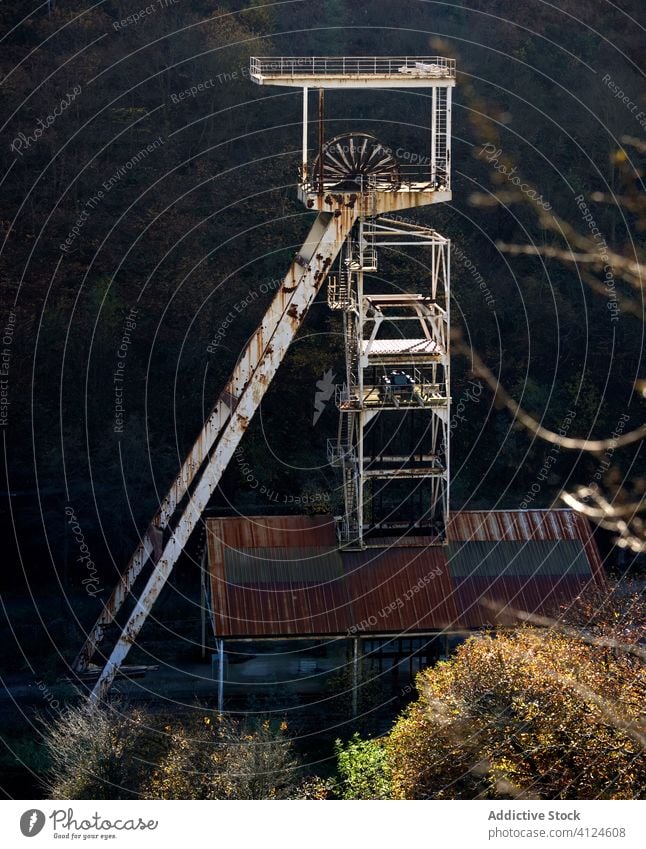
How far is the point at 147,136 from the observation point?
58312mm

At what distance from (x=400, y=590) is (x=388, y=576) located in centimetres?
53

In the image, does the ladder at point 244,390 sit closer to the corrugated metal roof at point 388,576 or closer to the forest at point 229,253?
the corrugated metal roof at point 388,576

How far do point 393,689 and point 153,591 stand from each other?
280 inches

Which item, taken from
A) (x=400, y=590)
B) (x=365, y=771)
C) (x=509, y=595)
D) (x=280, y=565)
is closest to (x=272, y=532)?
(x=280, y=565)

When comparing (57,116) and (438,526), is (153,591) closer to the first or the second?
(438,526)

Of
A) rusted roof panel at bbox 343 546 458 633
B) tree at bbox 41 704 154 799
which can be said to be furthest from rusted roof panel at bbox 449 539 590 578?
tree at bbox 41 704 154 799

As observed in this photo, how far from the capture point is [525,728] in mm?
28234

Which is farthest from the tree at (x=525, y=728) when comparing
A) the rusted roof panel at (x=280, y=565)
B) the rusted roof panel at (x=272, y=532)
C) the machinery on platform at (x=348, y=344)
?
the machinery on platform at (x=348, y=344)

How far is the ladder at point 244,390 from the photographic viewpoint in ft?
124

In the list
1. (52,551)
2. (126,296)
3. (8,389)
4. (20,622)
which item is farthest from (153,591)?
(126,296)

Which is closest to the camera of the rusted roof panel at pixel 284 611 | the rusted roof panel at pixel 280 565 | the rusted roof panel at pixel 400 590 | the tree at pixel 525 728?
the tree at pixel 525 728

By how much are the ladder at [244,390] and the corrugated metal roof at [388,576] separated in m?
1.33

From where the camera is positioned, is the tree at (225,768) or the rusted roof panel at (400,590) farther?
the rusted roof panel at (400,590)

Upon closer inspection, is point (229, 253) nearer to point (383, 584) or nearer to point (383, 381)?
point (383, 381)
